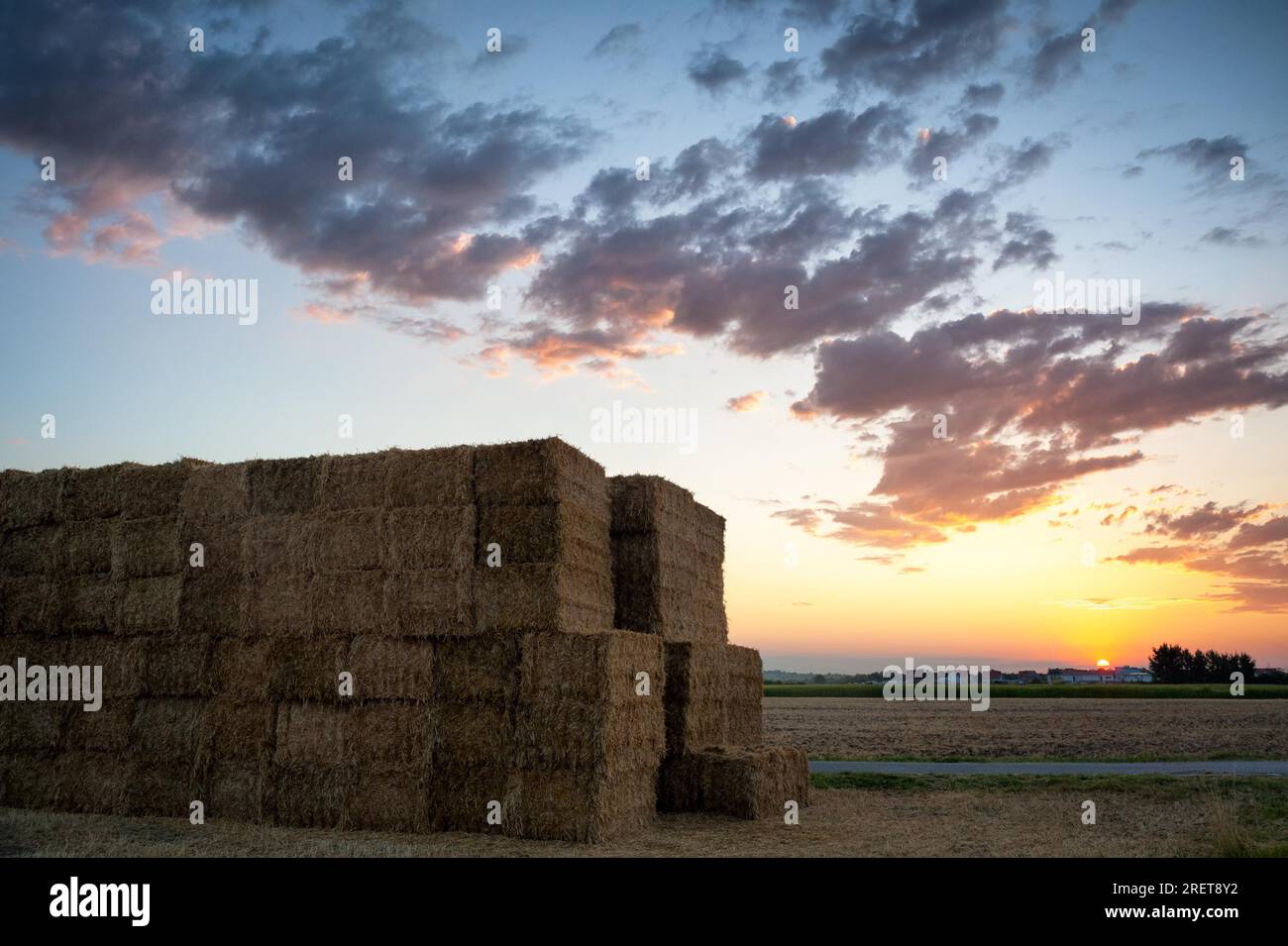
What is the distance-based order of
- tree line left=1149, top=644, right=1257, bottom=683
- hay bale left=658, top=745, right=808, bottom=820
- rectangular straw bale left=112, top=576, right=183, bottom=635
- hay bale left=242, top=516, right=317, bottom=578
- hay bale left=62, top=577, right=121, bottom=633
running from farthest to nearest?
tree line left=1149, top=644, right=1257, bottom=683 → hay bale left=62, top=577, right=121, bottom=633 → rectangular straw bale left=112, top=576, right=183, bottom=635 → hay bale left=658, top=745, right=808, bottom=820 → hay bale left=242, top=516, right=317, bottom=578

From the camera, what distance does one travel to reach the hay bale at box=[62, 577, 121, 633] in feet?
48.4

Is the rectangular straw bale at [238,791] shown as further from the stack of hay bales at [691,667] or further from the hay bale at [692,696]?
the hay bale at [692,696]

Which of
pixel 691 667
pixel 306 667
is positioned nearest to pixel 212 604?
pixel 306 667

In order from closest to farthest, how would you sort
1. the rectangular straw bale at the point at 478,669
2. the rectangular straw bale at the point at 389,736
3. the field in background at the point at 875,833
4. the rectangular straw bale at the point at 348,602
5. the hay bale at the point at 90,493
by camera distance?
the field in background at the point at 875,833 → the rectangular straw bale at the point at 478,669 → the rectangular straw bale at the point at 389,736 → the rectangular straw bale at the point at 348,602 → the hay bale at the point at 90,493

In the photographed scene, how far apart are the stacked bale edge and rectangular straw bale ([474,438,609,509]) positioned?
27mm

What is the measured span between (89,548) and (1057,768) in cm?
1781

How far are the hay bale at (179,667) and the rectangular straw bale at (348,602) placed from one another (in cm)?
178

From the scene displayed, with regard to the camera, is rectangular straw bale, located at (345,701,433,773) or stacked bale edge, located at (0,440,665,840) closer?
stacked bale edge, located at (0,440,665,840)

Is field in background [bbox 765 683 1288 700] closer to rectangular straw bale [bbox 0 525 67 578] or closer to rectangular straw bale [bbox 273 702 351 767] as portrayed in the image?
rectangular straw bale [bbox 273 702 351 767]

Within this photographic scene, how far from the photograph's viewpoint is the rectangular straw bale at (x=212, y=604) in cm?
1386

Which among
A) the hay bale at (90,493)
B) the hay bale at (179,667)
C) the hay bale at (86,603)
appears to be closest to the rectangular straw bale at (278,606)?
the hay bale at (179,667)

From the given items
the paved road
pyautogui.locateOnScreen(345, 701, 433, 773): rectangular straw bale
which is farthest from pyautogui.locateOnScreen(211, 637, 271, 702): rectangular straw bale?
the paved road

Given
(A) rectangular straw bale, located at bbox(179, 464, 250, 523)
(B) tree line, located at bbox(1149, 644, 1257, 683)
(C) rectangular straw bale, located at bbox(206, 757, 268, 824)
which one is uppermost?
(A) rectangular straw bale, located at bbox(179, 464, 250, 523)
